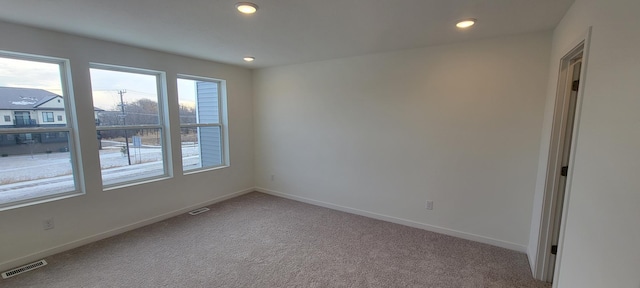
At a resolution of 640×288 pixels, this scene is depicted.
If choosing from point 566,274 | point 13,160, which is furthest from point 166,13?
point 566,274

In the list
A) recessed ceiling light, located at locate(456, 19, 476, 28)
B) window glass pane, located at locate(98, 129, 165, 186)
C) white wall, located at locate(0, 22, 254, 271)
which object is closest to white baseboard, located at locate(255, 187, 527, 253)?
white wall, located at locate(0, 22, 254, 271)

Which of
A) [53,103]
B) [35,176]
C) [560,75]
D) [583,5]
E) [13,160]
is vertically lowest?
[35,176]

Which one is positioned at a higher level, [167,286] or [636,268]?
[636,268]

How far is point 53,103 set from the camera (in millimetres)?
2768

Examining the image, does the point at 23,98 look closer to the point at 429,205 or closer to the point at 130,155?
the point at 130,155

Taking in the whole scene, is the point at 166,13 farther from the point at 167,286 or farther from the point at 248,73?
the point at 248,73

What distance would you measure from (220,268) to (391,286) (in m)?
1.61

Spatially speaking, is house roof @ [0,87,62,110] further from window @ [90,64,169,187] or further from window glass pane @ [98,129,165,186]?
window glass pane @ [98,129,165,186]

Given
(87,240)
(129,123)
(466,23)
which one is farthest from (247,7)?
(87,240)

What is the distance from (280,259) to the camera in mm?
2691

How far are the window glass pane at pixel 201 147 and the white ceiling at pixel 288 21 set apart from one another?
144cm

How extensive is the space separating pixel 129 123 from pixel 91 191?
0.93m

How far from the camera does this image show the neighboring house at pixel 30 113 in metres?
2.51

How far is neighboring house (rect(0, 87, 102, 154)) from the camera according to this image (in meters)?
2.51
